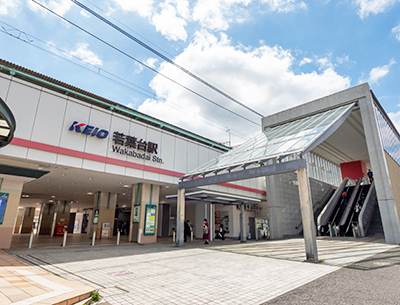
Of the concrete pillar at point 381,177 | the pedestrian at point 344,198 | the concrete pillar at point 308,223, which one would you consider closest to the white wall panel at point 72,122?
the concrete pillar at point 308,223

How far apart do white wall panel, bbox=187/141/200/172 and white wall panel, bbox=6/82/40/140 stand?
32.3ft

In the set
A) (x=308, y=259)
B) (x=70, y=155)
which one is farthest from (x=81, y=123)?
(x=308, y=259)

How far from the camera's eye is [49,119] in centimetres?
1140

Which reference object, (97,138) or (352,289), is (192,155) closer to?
(97,138)

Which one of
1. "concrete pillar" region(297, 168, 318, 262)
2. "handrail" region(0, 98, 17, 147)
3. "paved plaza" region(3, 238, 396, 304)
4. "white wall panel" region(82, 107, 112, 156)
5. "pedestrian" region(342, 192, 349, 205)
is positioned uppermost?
"white wall panel" region(82, 107, 112, 156)

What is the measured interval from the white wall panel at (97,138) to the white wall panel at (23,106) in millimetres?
2527

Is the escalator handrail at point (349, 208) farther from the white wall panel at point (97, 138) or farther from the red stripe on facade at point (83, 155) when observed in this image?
the white wall panel at point (97, 138)

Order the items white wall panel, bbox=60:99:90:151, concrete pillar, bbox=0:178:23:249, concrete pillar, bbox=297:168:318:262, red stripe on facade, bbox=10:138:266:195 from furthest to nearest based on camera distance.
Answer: white wall panel, bbox=60:99:90:151 → concrete pillar, bbox=0:178:23:249 → red stripe on facade, bbox=10:138:266:195 → concrete pillar, bbox=297:168:318:262

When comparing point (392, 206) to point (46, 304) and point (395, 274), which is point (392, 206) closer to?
point (395, 274)

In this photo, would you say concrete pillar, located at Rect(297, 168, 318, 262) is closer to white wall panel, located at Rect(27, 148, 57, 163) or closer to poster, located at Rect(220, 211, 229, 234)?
white wall panel, located at Rect(27, 148, 57, 163)

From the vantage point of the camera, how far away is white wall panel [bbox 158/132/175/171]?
1600 cm

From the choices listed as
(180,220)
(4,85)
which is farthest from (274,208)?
(4,85)

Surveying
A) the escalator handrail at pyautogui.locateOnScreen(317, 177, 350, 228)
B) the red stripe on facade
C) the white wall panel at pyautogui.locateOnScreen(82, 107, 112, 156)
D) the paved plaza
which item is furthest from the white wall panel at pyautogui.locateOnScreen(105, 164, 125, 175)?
the escalator handrail at pyautogui.locateOnScreen(317, 177, 350, 228)

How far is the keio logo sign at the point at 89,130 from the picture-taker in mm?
12102
